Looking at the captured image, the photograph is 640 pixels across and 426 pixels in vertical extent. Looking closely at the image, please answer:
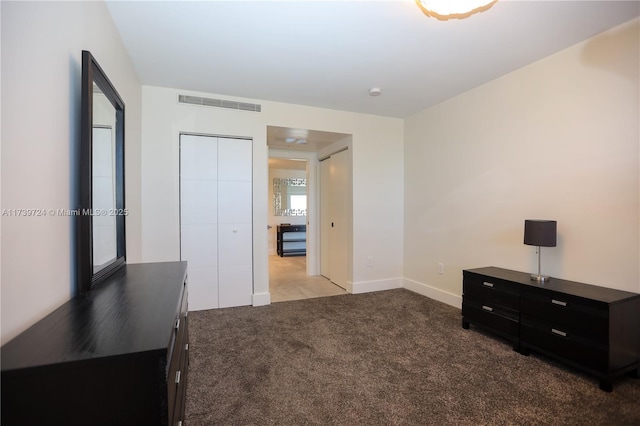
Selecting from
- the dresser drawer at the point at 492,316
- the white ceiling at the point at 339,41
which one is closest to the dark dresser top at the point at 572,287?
the dresser drawer at the point at 492,316

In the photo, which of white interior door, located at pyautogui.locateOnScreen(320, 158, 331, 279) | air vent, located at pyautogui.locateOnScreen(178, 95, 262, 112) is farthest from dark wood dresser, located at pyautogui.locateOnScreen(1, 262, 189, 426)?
white interior door, located at pyautogui.locateOnScreen(320, 158, 331, 279)

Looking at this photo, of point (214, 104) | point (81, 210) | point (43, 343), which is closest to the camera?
point (43, 343)

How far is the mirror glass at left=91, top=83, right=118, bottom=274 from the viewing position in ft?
5.20

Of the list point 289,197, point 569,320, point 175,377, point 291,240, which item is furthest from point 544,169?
point 289,197

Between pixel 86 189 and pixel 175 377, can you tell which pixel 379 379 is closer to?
pixel 175 377

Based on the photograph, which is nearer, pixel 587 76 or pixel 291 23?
pixel 291 23

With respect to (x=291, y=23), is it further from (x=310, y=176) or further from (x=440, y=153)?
(x=310, y=176)

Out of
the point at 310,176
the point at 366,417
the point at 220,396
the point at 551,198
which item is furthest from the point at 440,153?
the point at 220,396

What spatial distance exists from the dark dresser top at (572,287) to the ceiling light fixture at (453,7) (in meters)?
1.99

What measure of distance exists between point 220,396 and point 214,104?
2996 millimetres

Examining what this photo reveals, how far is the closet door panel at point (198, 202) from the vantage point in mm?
3496

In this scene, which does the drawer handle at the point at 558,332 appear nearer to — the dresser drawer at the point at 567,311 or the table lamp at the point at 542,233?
the dresser drawer at the point at 567,311

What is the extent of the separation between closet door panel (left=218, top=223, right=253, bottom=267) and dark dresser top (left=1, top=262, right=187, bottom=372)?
2054 millimetres

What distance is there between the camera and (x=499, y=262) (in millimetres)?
3137
